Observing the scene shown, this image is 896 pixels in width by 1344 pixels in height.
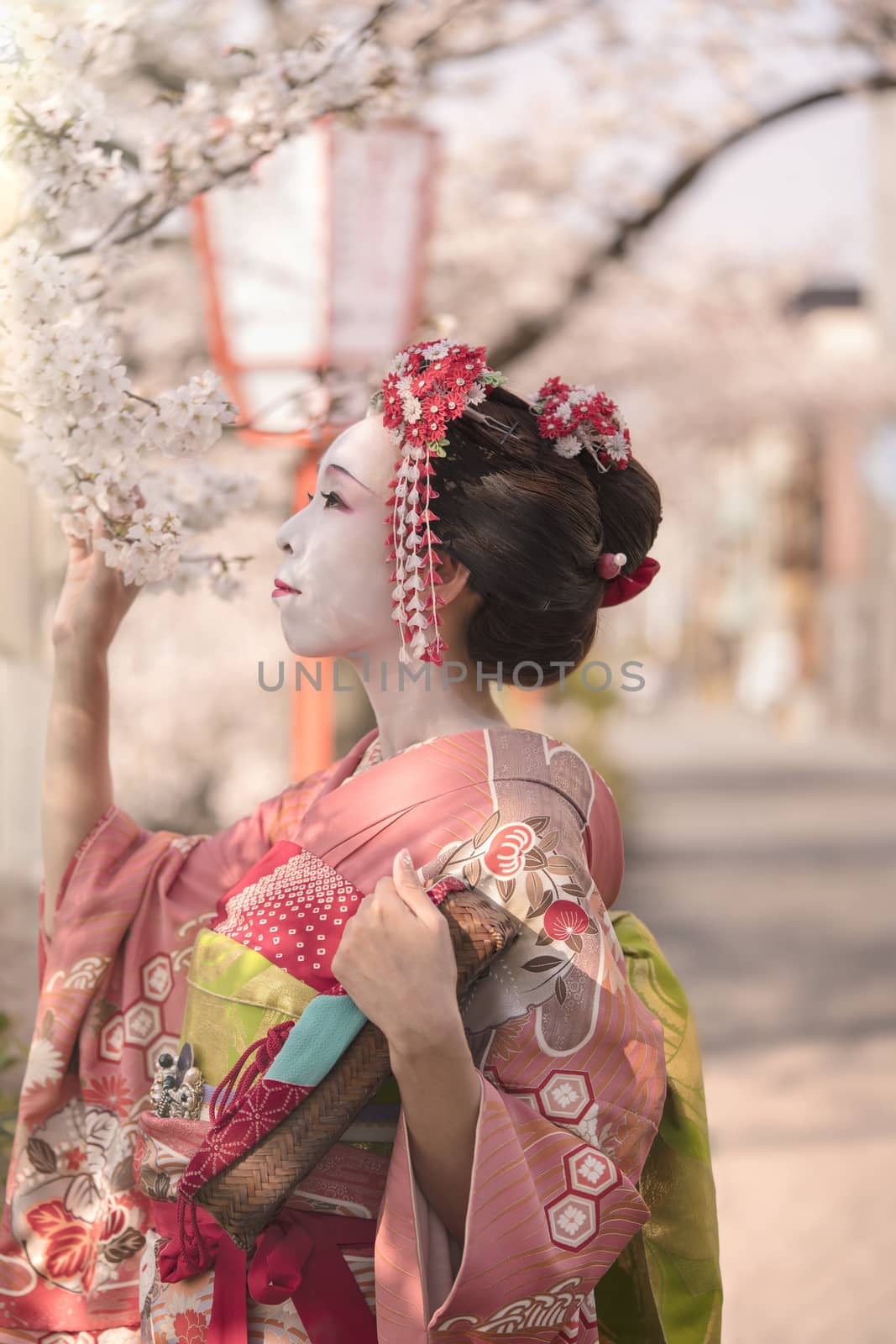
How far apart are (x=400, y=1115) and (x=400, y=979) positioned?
218 millimetres

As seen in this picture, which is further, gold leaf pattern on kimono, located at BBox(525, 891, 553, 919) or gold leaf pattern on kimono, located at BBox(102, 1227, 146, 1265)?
gold leaf pattern on kimono, located at BBox(102, 1227, 146, 1265)

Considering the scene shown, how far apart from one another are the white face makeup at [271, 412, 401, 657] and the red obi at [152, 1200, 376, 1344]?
74cm

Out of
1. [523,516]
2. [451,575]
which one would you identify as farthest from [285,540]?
[523,516]

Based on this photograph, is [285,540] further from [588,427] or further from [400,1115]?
[400,1115]

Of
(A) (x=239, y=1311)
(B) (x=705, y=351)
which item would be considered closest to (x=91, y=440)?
(A) (x=239, y=1311)

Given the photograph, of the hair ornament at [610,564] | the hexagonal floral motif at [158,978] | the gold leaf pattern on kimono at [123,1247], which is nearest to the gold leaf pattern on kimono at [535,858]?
the hair ornament at [610,564]

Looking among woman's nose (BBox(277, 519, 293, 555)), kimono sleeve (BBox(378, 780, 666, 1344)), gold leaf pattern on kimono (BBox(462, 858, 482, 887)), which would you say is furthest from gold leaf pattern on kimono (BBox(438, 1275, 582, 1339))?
woman's nose (BBox(277, 519, 293, 555))

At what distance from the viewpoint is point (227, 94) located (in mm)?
2521

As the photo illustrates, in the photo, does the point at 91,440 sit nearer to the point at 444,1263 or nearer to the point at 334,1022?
the point at 334,1022

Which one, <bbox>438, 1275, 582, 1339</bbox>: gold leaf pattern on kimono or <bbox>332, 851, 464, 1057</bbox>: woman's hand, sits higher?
<bbox>332, 851, 464, 1057</bbox>: woman's hand

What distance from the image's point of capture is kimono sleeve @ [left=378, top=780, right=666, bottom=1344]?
1516mm

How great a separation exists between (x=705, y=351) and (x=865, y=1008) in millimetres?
8346

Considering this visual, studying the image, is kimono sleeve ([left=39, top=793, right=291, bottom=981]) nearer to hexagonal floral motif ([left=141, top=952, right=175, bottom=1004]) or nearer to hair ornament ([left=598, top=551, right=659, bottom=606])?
hexagonal floral motif ([left=141, top=952, right=175, bottom=1004])

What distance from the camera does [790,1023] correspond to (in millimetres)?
6566
